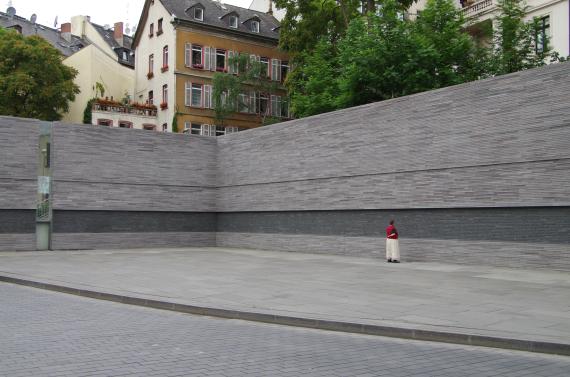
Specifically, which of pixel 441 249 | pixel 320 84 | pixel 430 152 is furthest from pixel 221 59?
pixel 441 249

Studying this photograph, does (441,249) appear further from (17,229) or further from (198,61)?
(198,61)

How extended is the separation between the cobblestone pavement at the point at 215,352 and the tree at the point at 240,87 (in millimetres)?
33995

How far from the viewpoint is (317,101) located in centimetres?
3238

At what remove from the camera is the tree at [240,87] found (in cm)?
4256

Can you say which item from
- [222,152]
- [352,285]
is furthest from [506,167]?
[222,152]

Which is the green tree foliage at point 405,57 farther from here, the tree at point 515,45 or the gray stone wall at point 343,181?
the gray stone wall at point 343,181

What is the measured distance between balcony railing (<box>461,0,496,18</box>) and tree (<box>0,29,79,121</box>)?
90.0 ft

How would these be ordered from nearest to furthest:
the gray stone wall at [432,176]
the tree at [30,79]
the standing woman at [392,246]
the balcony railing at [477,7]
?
the gray stone wall at [432,176], the standing woman at [392,246], the balcony railing at [477,7], the tree at [30,79]

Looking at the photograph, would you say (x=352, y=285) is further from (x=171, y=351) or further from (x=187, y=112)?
(x=187, y=112)

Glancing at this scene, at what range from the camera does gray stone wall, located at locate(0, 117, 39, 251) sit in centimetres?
2319

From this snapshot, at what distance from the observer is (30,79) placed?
40906 millimetres

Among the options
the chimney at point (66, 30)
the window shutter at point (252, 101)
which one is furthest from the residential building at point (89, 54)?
the window shutter at point (252, 101)

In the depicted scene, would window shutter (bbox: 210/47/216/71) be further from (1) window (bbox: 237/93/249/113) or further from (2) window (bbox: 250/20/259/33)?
(2) window (bbox: 250/20/259/33)

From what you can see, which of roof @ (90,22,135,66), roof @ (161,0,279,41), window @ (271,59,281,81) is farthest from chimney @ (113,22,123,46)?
window @ (271,59,281,81)
